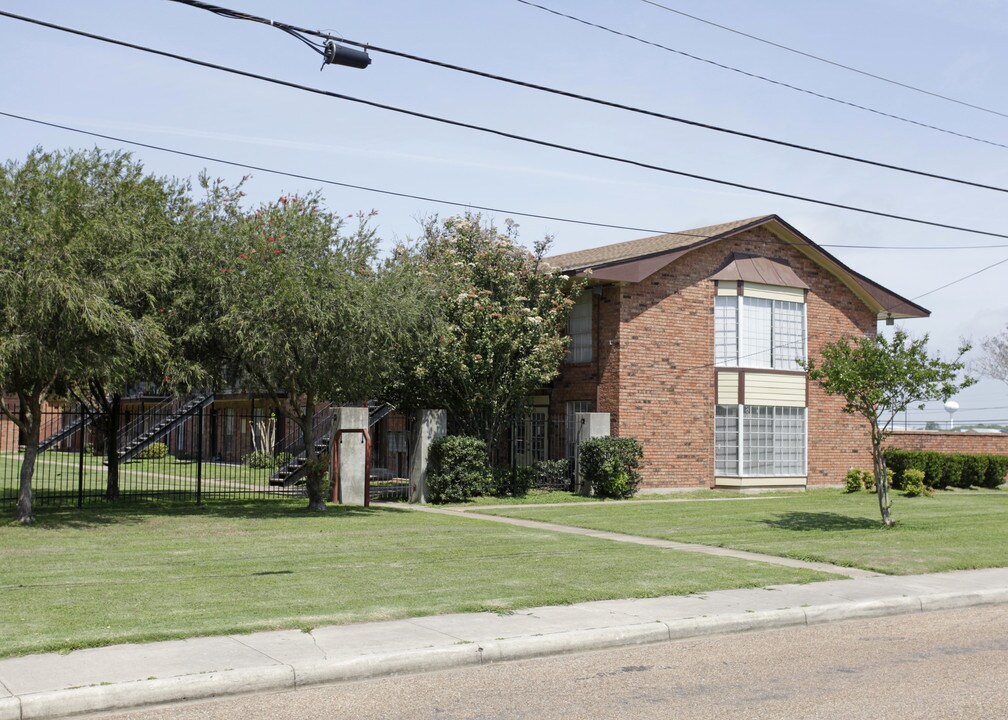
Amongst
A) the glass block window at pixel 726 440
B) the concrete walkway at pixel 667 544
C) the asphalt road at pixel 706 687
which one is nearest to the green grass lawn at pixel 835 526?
the concrete walkway at pixel 667 544

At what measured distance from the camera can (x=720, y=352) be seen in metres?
27.6

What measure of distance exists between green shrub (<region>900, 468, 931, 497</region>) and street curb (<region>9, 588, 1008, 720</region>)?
15317mm

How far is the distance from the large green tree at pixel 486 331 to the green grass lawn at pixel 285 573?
596 centimetres

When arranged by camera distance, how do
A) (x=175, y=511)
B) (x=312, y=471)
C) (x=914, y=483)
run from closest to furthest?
(x=175, y=511), (x=312, y=471), (x=914, y=483)

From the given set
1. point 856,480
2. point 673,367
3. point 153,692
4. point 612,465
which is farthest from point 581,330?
point 153,692

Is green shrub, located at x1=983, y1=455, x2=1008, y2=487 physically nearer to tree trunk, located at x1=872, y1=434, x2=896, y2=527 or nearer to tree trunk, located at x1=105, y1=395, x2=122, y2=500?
tree trunk, located at x1=872, y1=434, x2=896, y2=527

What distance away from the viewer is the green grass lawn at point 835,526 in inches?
579

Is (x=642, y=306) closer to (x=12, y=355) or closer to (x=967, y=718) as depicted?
(x=12, y=355)

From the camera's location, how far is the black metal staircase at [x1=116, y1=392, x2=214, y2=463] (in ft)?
115

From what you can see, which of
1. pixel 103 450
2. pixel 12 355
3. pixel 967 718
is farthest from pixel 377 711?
pixel 103 450

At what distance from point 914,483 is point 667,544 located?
12822 millimetres

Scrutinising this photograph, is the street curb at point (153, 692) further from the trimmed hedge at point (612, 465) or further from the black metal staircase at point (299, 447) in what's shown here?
the trimmed hedge at point (612, 465)

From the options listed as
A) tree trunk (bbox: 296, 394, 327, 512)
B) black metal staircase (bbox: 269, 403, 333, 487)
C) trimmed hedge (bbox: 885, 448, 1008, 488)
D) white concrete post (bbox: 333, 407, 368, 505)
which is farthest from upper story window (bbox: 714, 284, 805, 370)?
tree trunk (bbox: 296, 394, 327, 512)

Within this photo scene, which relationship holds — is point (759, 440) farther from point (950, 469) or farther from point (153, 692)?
point (153, 692)
